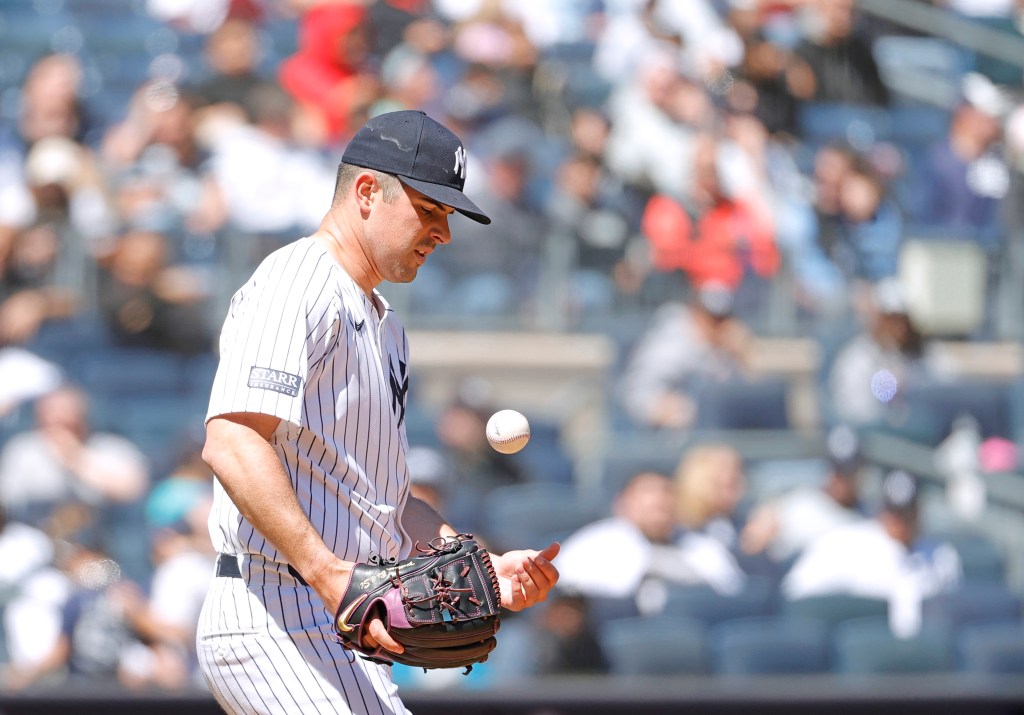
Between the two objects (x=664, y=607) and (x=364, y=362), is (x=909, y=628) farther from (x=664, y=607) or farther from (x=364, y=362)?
(x=364, y=362)

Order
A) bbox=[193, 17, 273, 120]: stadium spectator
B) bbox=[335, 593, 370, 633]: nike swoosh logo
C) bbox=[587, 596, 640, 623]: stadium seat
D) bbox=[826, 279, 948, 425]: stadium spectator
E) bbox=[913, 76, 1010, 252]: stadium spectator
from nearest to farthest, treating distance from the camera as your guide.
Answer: bbox=[335, 593, 370, 633]: nike swoosh logo
bbox=[587, 596, 640, 623]: stadium seat
bbox=[826, 279, 948, 425]: stadium spectator
bbox=[193, 17, 273, 120]: stadium spectator
bbox=[913, 76, 1010, 252]: stadium spectator

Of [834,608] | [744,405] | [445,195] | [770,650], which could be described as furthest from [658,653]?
[445,195]

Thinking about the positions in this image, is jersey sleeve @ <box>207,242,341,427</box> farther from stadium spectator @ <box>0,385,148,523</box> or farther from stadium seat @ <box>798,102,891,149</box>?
stadium seat @ <box>798,102,891,149</box>

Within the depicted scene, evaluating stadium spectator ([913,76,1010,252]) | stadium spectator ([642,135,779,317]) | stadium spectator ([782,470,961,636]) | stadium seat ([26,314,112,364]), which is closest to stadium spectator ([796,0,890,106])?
stadium spectator ([913,76,1010,252])

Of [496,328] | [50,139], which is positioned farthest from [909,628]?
[50,139]

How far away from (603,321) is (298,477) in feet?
16.7

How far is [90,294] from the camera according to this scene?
7.19 m

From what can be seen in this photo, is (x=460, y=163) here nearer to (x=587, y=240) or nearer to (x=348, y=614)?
(x=348, y=614)

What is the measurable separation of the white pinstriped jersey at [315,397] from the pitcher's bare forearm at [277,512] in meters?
0.09

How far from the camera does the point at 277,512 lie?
233 cm

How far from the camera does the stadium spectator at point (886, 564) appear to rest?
6.46 m

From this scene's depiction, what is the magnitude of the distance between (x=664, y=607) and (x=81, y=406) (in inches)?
112

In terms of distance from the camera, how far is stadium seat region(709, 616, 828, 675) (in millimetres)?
5887

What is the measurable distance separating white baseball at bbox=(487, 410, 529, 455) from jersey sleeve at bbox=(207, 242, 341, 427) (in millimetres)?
470
